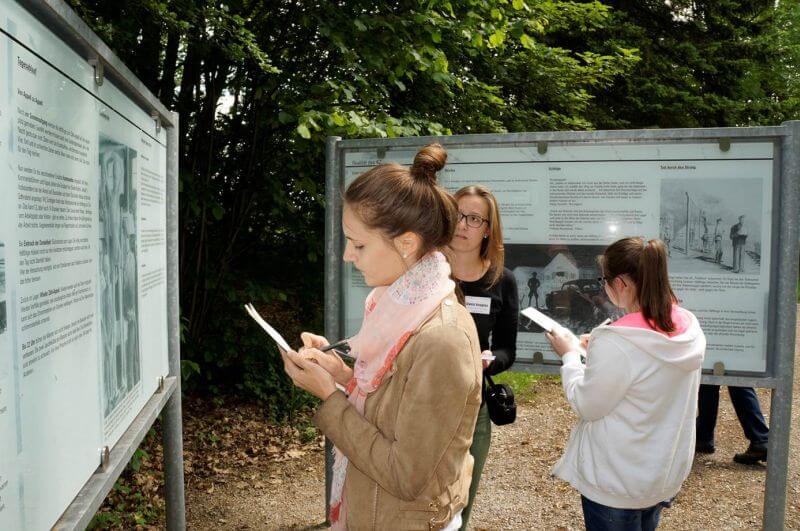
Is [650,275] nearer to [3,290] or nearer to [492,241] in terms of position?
[492,241]

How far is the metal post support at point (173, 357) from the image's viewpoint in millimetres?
2971

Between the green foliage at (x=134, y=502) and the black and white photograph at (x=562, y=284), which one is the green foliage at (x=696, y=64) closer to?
the black and white photograph at (x=562, y=284)

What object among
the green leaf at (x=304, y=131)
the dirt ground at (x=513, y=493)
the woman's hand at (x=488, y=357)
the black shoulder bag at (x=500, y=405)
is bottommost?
the dirt ground at (x=513, y=493)

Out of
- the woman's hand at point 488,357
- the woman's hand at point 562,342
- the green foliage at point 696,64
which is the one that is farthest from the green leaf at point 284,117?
the green foliage at point 696,64

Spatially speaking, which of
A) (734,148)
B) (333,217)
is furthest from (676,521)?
(333,217)

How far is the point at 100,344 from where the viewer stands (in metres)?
1.81

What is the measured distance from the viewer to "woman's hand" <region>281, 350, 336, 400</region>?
5.69 feet

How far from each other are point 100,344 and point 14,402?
0.58 m

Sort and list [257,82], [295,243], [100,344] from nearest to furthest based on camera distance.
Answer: [100,344]
[257,82]
[295,243]

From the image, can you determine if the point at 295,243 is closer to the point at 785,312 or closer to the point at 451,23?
the point at 451,23

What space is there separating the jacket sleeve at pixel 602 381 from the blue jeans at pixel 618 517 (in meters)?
0.35

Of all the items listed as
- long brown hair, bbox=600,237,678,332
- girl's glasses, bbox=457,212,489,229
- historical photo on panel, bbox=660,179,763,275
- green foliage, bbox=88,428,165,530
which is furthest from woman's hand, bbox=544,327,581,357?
green foliage, bbox=88,428,165,530

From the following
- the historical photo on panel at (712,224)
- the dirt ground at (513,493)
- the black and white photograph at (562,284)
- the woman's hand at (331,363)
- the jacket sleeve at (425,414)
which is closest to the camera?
the jacket sleeve at (425,414)

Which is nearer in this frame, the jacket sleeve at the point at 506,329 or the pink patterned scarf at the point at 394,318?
the pink patterned scarf at the point at 394,318
